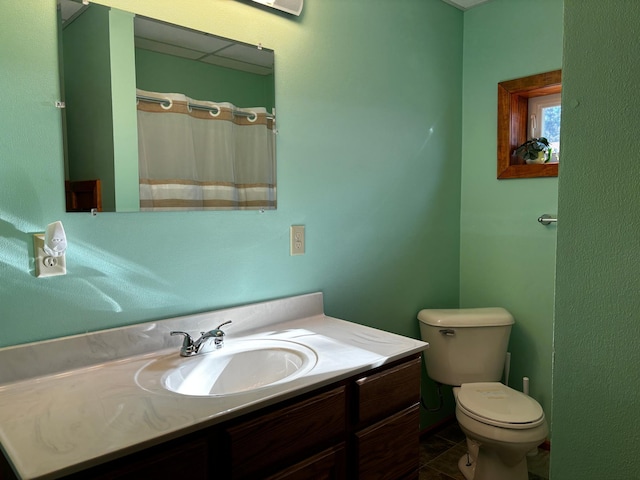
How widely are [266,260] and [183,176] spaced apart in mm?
468

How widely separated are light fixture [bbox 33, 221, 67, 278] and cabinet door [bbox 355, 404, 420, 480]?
1.03 meters

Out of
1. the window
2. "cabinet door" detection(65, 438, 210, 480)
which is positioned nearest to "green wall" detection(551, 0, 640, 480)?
"cabinet door" detection(65, 438, 210, 480)

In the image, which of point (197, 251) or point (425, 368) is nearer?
point (197, 251)

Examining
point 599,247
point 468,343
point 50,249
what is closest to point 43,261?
point 50,249

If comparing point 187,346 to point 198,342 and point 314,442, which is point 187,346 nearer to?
point 198,342

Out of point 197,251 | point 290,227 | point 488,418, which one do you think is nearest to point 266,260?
point 290,227

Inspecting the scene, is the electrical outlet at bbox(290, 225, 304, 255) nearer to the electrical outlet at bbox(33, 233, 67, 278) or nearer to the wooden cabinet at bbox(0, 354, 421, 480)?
the wooden cabinet at bbox(0, 354, 421, 480)

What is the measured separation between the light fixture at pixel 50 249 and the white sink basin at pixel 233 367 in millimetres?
395

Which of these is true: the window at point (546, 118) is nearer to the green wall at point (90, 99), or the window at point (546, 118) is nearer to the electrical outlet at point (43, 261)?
the green wall at point (90, 99)

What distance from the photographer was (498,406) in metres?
2.12

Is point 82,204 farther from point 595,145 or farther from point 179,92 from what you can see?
point 595,145

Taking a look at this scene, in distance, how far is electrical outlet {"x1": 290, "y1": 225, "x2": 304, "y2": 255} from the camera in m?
1.95

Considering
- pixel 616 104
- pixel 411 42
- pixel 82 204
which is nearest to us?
pixel 616 104

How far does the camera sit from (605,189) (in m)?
0.78
